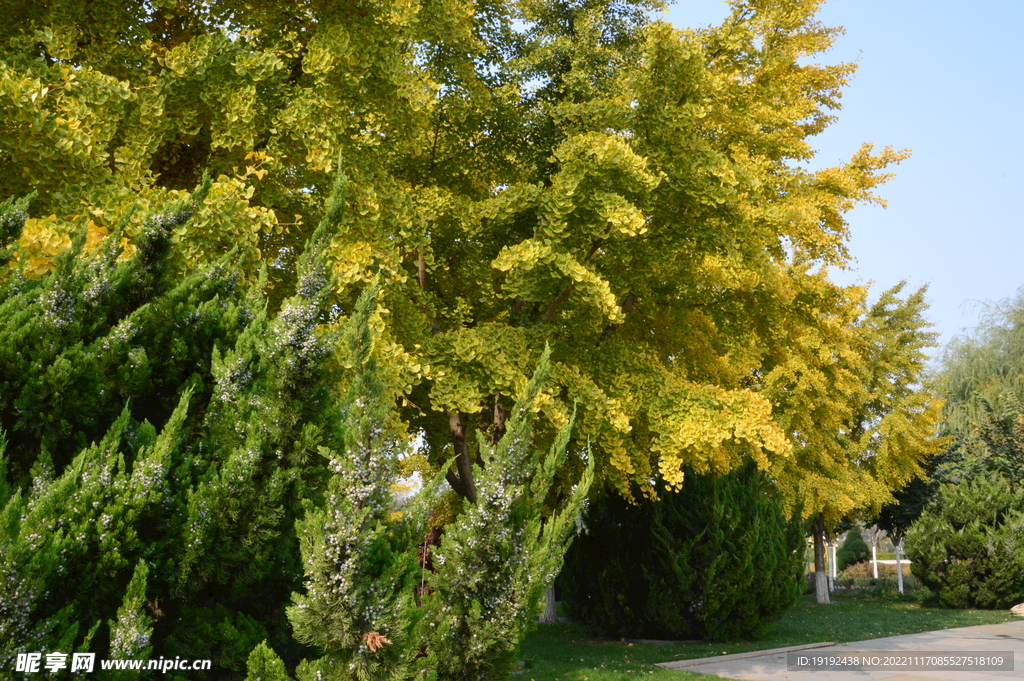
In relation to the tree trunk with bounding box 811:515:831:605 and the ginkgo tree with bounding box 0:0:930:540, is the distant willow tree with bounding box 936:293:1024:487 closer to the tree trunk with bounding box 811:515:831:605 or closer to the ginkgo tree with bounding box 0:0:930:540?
the tree trunk with bounding box 811:515:831:605

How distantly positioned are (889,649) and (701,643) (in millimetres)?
2988

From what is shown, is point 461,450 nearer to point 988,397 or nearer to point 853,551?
point 988,397

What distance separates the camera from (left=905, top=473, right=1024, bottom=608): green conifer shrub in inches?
793

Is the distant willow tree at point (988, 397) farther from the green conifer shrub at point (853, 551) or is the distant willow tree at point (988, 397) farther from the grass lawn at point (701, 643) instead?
the green conifer shrub at point (853, 551)

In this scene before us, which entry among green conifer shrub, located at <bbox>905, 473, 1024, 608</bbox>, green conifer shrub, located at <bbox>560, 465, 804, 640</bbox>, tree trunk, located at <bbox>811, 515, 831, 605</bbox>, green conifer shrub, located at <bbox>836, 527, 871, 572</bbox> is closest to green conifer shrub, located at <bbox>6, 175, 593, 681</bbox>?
green conifer shrub, located at <bbox>560, 465, 804, 640</bbox>

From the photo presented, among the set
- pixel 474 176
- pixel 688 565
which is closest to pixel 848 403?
pixel 688 565

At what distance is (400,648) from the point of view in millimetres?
4223

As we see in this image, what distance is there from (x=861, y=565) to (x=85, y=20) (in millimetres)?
39293

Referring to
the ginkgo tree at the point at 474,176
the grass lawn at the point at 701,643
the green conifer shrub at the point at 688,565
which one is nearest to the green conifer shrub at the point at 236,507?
the ginkgo tree at the point at 474,176

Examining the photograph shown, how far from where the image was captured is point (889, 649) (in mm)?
12875

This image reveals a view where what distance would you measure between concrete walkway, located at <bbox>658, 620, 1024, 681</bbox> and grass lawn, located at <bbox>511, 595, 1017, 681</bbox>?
59 cm

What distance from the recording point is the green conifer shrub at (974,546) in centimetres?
2014

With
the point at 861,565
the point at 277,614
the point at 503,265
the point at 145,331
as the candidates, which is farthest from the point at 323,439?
the point at 861,565

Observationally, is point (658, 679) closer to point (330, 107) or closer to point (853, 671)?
point (853, 671)
